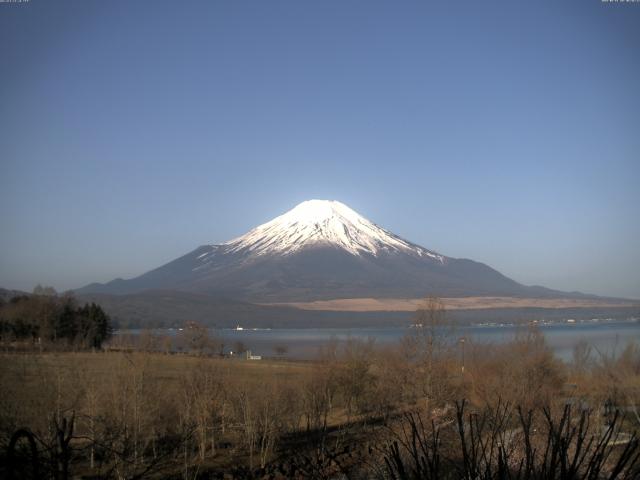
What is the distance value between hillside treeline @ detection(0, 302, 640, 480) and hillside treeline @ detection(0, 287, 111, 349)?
25.8 m

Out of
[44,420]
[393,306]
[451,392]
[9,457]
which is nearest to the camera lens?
[9,457]

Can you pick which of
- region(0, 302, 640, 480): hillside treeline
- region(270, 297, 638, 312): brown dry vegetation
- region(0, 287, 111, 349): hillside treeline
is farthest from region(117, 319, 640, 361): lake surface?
region(270, 297, 638, 312): brown dry vegetation

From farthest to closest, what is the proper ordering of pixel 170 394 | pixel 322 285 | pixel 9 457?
pixel 322 285, pixel 170 394, pixel 9 457

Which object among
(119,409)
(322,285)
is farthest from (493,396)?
(322,285)

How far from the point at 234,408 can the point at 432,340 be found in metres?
8.96

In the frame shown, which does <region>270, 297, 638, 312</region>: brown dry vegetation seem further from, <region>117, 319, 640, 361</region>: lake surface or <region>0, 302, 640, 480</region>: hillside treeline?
<region>0, 302, 640, 480</region>: hillside treeline

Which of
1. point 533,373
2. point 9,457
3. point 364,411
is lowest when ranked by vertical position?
point 364,411

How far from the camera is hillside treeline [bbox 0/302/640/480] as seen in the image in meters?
10.6

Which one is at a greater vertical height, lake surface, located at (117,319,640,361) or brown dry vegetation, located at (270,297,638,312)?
brown dry vegetation, located at (270,297,638,312)

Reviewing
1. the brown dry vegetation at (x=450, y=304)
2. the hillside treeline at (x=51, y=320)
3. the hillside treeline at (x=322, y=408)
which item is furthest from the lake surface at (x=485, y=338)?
the brown dry vegetation at (x=450, y=304)

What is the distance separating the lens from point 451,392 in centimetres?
2306

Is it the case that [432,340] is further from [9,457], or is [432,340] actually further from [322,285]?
[322,285]

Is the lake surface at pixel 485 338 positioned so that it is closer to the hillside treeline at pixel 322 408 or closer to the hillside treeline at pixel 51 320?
the hillside treeline at pixel 322 408

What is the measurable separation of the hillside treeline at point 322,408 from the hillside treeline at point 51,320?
25.8m
